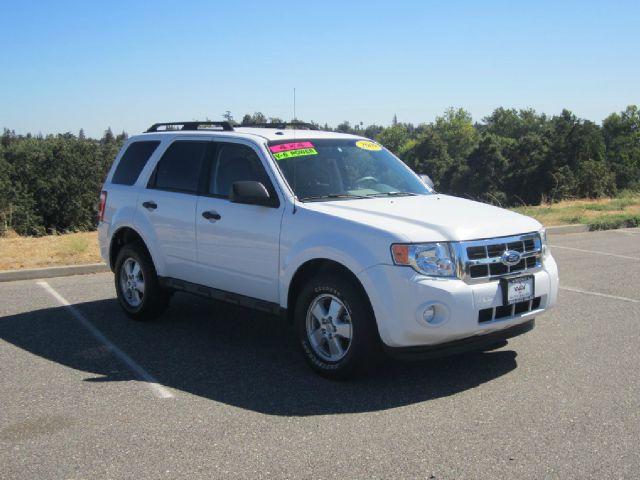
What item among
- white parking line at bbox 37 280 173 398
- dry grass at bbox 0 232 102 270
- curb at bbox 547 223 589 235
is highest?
curb at bbox 547 223 589 235

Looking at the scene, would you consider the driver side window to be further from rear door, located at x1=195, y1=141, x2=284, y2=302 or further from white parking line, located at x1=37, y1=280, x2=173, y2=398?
white parking line, located at x1=37, y1=280, x2=173, y2=398

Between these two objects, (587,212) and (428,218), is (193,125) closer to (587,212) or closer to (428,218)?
(428,218)

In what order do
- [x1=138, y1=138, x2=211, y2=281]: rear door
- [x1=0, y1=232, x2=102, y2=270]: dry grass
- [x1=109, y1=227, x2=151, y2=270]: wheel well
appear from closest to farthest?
[x1=138, y1=138, x2=211, y2=281]: rear door
[x1=109, y1=227, x2=151, y2=270]: wheel well
[x1=0, y1=232, x2=102, y2=270]: dry grass

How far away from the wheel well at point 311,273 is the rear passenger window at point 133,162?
2710mm

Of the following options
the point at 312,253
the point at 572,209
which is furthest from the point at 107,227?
the point at 572,209

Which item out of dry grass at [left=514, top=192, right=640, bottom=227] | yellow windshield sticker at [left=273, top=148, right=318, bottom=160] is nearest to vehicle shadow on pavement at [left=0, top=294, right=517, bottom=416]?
yellow windshield sticker at [left=273, top=148, right=318, bottom=160]

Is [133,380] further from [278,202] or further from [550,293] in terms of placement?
[550,293]

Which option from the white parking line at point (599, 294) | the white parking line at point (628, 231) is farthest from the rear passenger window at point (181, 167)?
the white parking line at point (628, 231)

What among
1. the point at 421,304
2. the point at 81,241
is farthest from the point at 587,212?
the point at 421,304

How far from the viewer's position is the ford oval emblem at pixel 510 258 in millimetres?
5477

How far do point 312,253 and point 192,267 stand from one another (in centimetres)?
172

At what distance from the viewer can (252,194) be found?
6035 millimetres

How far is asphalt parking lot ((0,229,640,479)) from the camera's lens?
416 cm

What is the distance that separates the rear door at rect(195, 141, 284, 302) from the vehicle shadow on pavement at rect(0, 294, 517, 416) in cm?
63
